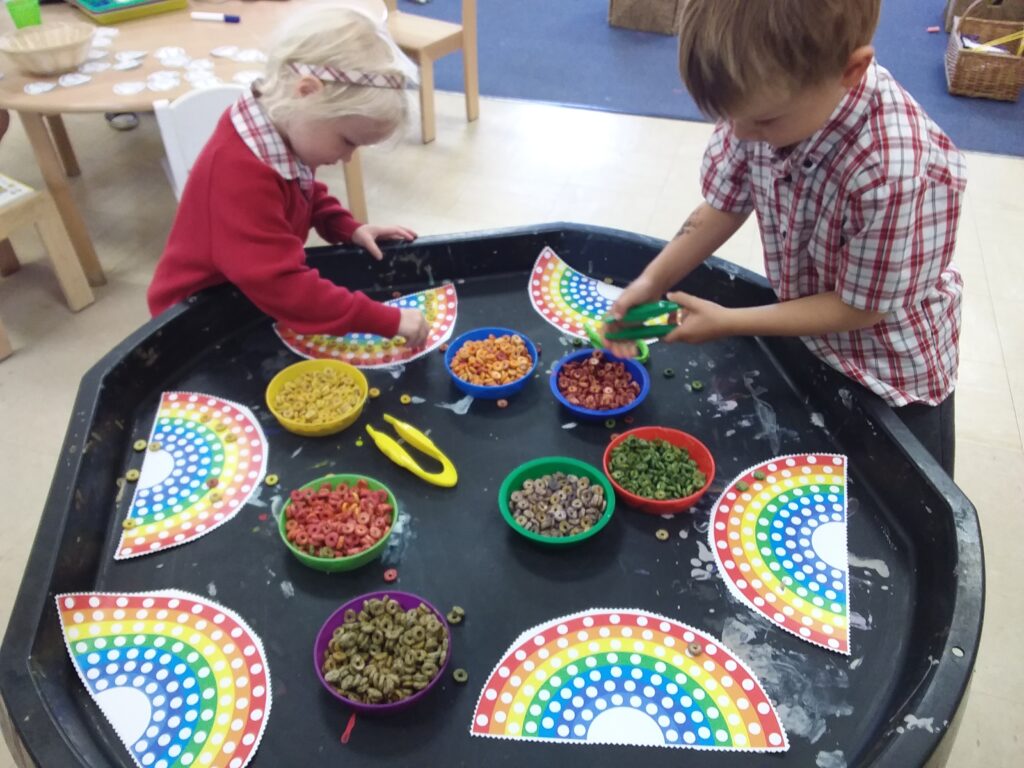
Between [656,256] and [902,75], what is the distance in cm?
289

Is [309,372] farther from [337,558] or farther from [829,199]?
[829,199]

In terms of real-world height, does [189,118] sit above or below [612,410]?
above

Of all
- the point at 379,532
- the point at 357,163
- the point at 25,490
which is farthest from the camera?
the point at 357,163

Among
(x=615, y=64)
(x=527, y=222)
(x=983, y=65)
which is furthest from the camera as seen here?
(x=615, y=64)

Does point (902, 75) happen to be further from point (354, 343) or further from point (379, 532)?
point (379, 532)

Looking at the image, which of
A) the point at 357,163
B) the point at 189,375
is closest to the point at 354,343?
the point at 189,375

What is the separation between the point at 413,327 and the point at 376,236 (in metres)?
0.24

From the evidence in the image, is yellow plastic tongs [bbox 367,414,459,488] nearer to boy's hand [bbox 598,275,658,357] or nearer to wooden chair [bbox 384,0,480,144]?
boy's hand [bbox 598,275,658,357]

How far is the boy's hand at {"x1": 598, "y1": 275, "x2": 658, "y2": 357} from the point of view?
1127mm

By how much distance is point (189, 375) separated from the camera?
1.15 meters

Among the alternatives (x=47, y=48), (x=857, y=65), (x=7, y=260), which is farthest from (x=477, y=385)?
(x=7, y=260)

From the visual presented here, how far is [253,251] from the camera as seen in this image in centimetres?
115

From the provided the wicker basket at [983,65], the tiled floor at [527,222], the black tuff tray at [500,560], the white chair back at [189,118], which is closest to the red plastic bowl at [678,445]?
the black tuff tray at [500,560]

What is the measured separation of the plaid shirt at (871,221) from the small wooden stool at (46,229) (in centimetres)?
179
